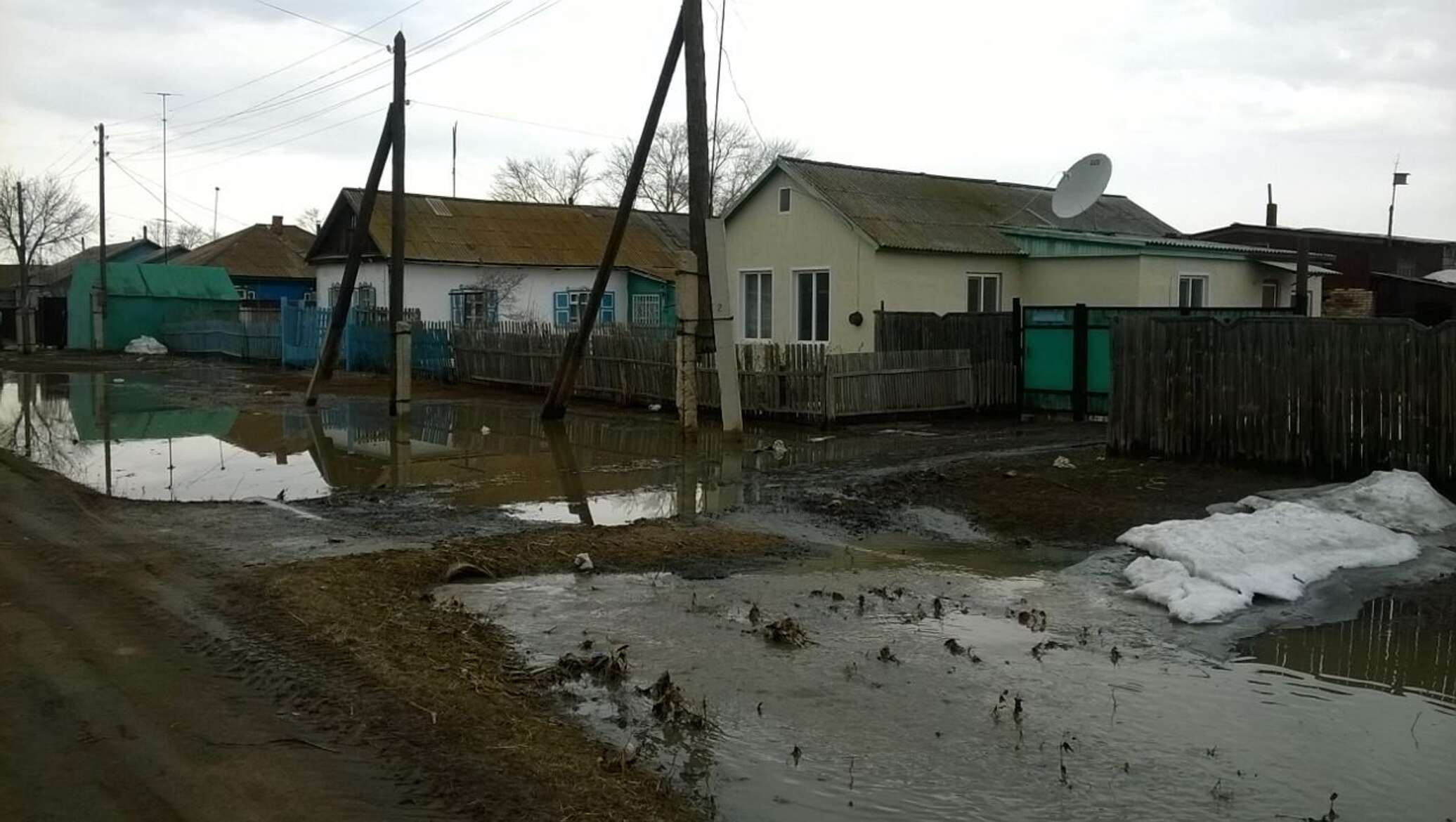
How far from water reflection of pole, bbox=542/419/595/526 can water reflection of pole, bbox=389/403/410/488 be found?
173cm

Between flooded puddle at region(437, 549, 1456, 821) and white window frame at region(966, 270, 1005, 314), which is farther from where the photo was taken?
white window frame at region(966, 270, 1005, 314)

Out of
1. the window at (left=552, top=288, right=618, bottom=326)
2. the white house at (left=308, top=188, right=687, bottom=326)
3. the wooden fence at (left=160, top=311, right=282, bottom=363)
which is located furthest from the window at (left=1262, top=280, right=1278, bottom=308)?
the wooden fence at (left=160, top=311, right=282, bottom=363)

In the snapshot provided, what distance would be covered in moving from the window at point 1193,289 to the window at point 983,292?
11.4 feet

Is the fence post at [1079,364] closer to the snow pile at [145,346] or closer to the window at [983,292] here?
the window at [983,292]

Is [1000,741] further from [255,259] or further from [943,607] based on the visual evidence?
[255,259]

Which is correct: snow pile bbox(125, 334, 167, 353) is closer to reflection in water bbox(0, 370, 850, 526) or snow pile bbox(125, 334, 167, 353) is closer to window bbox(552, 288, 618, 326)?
window bbox(552, 288, 618, 326)

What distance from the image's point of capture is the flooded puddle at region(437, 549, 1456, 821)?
191 inches

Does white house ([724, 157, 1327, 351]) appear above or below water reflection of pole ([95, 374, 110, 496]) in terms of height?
above

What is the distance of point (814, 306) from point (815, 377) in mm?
5735

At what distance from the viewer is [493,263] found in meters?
38.3

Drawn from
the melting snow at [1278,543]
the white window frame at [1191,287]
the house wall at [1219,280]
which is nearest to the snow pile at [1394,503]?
the melting snow at [1278,543]

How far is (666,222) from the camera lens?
45.7 metres

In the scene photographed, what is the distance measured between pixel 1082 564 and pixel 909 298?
48.6 feet

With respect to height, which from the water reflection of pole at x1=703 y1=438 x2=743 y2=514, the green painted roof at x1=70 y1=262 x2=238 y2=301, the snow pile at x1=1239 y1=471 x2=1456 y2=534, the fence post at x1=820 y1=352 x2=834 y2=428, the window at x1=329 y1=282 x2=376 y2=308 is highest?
the green painted roof at x1=70 y1=262 x2=238 y2=301
